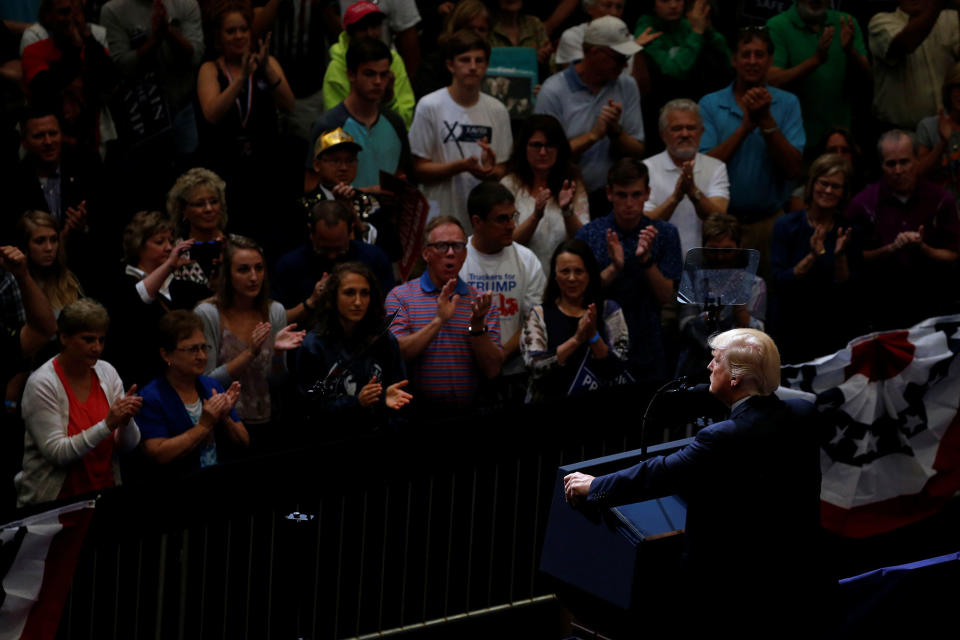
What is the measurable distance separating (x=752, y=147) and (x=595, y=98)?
1.19 metres

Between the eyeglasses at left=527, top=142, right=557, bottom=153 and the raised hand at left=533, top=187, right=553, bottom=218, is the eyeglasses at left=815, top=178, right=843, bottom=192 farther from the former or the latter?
the raised hand at left=533, top=187, right=553, bottom=218

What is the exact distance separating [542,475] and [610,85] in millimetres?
3488

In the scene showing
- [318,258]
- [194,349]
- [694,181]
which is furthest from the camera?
[694,181]

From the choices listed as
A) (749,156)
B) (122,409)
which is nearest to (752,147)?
(749,156)

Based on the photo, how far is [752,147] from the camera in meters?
9.34

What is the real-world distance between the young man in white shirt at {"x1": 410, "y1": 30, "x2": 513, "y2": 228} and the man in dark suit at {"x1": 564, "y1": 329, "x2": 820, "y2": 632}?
3.91 m

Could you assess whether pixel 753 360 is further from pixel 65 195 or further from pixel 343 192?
pixel 65 195

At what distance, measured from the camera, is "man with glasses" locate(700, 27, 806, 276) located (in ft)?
30.3

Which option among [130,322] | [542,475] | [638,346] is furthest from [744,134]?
[130,322]

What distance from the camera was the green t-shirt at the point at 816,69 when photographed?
10234 mm

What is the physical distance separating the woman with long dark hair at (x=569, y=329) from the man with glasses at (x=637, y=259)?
0.39 metres

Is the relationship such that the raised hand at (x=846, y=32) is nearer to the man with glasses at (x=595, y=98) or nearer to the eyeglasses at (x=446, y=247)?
the man with glasses at (x=595, y=98)

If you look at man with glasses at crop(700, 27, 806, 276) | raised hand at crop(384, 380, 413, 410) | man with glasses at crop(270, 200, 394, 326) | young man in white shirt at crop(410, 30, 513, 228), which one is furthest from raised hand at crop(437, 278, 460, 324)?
man with glasses at crop(700, 27, 806, 276)

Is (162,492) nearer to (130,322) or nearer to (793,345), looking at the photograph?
(130,322)
